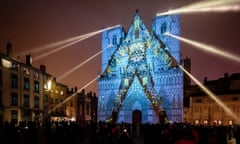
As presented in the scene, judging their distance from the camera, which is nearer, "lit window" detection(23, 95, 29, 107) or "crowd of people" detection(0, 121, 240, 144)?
→ "crowd of people" detection(0, 121, 240, 144)

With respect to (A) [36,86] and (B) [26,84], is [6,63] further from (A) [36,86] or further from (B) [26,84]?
(A) [36,86]

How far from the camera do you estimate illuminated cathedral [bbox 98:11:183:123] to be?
47281mm

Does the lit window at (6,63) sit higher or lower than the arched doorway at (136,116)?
higher

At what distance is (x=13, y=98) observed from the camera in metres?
41.8

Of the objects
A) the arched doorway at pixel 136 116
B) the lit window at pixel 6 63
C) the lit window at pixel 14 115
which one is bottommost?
the arched doorway at pixel 136 116

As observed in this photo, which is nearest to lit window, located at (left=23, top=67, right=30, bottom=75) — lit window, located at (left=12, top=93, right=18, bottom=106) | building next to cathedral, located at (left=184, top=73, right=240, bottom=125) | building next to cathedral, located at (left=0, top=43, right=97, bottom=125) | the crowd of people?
building next to cathedral, located at (left=0, top=43, right=97, bottom=125)

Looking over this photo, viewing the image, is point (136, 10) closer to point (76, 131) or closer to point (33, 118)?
point (33, 118)

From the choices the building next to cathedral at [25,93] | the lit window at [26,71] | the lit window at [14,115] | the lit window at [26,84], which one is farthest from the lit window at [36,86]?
the lit window at [14,115]

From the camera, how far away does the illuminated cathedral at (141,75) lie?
47281 mm

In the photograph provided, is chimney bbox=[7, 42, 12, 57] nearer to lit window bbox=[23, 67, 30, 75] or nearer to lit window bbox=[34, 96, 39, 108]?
lit window bbox=[23, 67, 30, 75]

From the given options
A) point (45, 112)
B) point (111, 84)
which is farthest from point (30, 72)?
point (111, 84)

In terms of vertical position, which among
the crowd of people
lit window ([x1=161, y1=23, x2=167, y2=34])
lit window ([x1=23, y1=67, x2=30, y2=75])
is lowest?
the crowd of people

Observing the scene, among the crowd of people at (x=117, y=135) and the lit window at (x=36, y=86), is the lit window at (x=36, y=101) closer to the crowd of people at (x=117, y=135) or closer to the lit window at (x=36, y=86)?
the lit window at (x=36, y=86)

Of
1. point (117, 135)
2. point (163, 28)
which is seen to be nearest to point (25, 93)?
point (163, 28)
